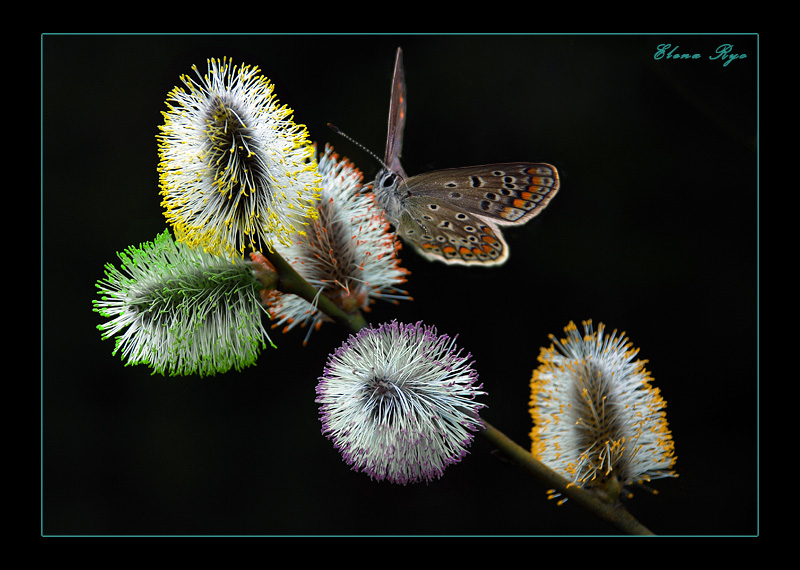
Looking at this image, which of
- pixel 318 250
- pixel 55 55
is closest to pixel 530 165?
pixel 318 250
